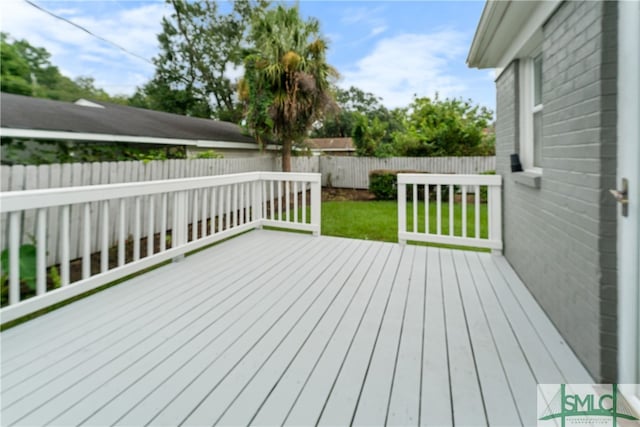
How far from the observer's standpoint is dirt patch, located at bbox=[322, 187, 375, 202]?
35.2 ft

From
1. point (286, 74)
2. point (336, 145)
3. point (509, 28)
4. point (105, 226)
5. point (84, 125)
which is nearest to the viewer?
point (105, 226)

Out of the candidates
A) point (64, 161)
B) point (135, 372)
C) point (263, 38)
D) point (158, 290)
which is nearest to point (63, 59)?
point (263, 38)

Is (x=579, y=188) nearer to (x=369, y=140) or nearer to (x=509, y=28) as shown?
(x=509, y=28)

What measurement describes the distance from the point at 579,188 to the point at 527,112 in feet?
5.74

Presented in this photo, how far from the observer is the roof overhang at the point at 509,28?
2.33 metres

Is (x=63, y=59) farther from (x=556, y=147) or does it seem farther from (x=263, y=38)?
(x=556, y=147)

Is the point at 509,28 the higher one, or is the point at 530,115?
the point at 509,28

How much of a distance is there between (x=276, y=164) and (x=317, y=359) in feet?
30.1

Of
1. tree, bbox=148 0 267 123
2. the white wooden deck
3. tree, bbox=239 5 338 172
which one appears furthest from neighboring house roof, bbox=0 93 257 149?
tree, bbox=148 0 267 123

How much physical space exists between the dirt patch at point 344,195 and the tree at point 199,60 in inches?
311

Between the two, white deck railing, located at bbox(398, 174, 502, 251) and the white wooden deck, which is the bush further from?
the white wooden deck

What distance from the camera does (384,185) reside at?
10.1 m

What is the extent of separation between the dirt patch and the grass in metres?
1.46

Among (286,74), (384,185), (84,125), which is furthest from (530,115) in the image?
(84,125)
